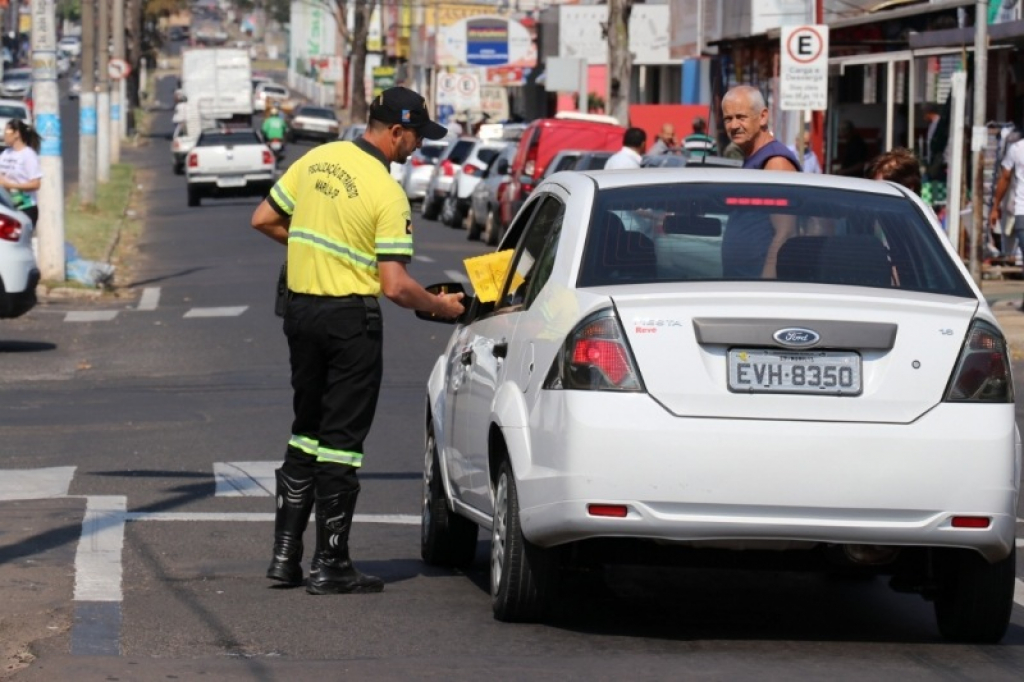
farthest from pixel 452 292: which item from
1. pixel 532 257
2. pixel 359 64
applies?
pixel 359 64

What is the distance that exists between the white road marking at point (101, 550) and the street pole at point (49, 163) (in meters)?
13.7

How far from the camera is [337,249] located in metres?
7.57

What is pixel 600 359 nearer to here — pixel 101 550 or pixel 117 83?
pixel 101 550

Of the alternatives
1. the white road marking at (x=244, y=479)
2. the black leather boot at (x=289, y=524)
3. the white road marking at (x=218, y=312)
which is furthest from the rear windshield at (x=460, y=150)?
the black leather boot at (x=289, y=524)

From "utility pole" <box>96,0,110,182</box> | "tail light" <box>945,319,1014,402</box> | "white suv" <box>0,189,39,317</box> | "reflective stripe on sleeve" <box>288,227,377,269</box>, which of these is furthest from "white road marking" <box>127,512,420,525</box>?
"utility pole" <box>96,0,110,182</box>

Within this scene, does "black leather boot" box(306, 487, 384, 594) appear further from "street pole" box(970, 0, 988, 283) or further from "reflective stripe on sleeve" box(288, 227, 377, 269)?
"street pole" box(970, 0, 988, 283)

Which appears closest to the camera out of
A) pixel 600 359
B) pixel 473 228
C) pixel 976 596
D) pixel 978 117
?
pixel 600 359

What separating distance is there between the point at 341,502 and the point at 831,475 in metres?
2.11

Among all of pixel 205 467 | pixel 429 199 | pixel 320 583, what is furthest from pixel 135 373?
pixel 429 199

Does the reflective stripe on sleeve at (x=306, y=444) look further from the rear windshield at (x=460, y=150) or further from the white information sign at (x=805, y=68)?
the rear windshield at (x=460, y=150)

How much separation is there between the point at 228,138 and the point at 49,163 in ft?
64.1

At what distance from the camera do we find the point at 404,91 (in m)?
7.82

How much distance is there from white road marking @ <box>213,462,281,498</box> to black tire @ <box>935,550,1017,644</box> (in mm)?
4368

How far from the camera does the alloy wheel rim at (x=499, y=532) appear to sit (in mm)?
7051
